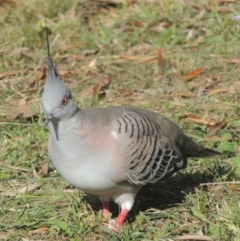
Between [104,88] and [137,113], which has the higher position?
[137,113]

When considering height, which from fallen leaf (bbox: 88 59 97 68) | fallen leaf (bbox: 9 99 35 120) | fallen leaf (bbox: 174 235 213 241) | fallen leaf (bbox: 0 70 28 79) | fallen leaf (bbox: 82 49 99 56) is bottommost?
fallen leaf (bbox: 174 235 213 241)

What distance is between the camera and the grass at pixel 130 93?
15.4 feet

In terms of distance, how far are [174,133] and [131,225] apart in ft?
2.22

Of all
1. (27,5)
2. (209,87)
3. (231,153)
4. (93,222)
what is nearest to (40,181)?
(93,222)

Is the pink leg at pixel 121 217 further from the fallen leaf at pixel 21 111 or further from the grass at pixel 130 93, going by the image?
the fallen leaf at pixel 21 111

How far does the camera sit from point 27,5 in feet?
26.0

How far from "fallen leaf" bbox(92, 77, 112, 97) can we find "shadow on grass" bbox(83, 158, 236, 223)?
1454 millimetres

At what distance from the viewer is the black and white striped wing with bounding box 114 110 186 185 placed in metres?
4.42

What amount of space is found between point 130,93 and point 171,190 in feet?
5.48

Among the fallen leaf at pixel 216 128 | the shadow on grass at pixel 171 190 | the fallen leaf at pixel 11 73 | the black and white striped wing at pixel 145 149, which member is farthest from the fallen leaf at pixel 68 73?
the black and white striped wing at pixel 145 149

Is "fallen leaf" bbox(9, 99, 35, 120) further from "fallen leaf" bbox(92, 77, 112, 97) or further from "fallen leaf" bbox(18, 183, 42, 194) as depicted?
"fallen leaf" bbox(18, 183, 42, 194)

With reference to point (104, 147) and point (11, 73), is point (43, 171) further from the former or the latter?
point (11, 73)

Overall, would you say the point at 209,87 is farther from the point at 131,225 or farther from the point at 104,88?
the point at 131,225

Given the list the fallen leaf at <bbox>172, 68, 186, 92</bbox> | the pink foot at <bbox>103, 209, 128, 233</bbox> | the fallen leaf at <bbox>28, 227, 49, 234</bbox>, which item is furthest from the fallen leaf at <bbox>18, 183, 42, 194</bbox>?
the fallen leaf at <bbox>172, 68, 186, 92</bbox>
